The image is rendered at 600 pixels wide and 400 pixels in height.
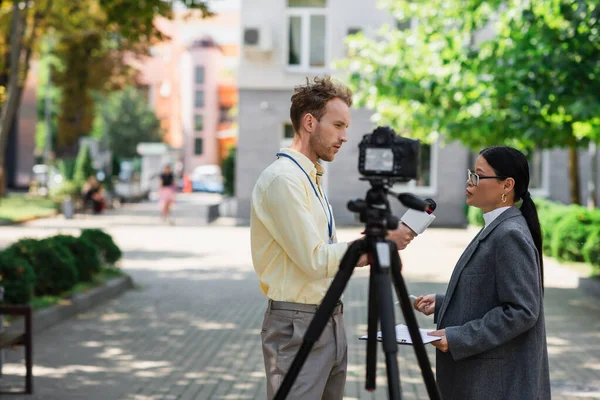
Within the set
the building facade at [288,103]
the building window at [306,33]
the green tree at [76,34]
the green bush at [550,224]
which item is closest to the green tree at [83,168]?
the green tree at [76,34]

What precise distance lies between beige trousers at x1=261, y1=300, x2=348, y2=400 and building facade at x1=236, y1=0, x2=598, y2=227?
1006 inches

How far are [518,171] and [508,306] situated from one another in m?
0.53

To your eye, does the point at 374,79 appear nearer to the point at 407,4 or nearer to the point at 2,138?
the point at 407,4

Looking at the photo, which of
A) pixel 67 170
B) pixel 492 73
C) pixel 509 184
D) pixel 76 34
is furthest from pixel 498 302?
pixel 67 170

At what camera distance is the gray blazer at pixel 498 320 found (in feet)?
11.7

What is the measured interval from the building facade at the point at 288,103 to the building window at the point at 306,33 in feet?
0.10

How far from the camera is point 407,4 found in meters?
18.8

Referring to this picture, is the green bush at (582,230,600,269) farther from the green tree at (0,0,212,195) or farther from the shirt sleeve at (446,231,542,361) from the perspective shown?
the shirt sleeve at (446,231,542,361)

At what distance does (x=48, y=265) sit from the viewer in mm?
11859

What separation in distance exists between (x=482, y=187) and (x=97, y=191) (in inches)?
1253

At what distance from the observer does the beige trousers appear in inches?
143

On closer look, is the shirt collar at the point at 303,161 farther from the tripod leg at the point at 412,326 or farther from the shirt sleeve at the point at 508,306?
the shirt sleeve at the point at 508,306

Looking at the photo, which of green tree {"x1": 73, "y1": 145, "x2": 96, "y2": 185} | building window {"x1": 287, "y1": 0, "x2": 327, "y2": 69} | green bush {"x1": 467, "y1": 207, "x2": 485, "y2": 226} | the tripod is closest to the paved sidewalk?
the tripod

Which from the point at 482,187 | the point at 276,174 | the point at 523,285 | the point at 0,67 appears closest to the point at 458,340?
the point at 523,285
